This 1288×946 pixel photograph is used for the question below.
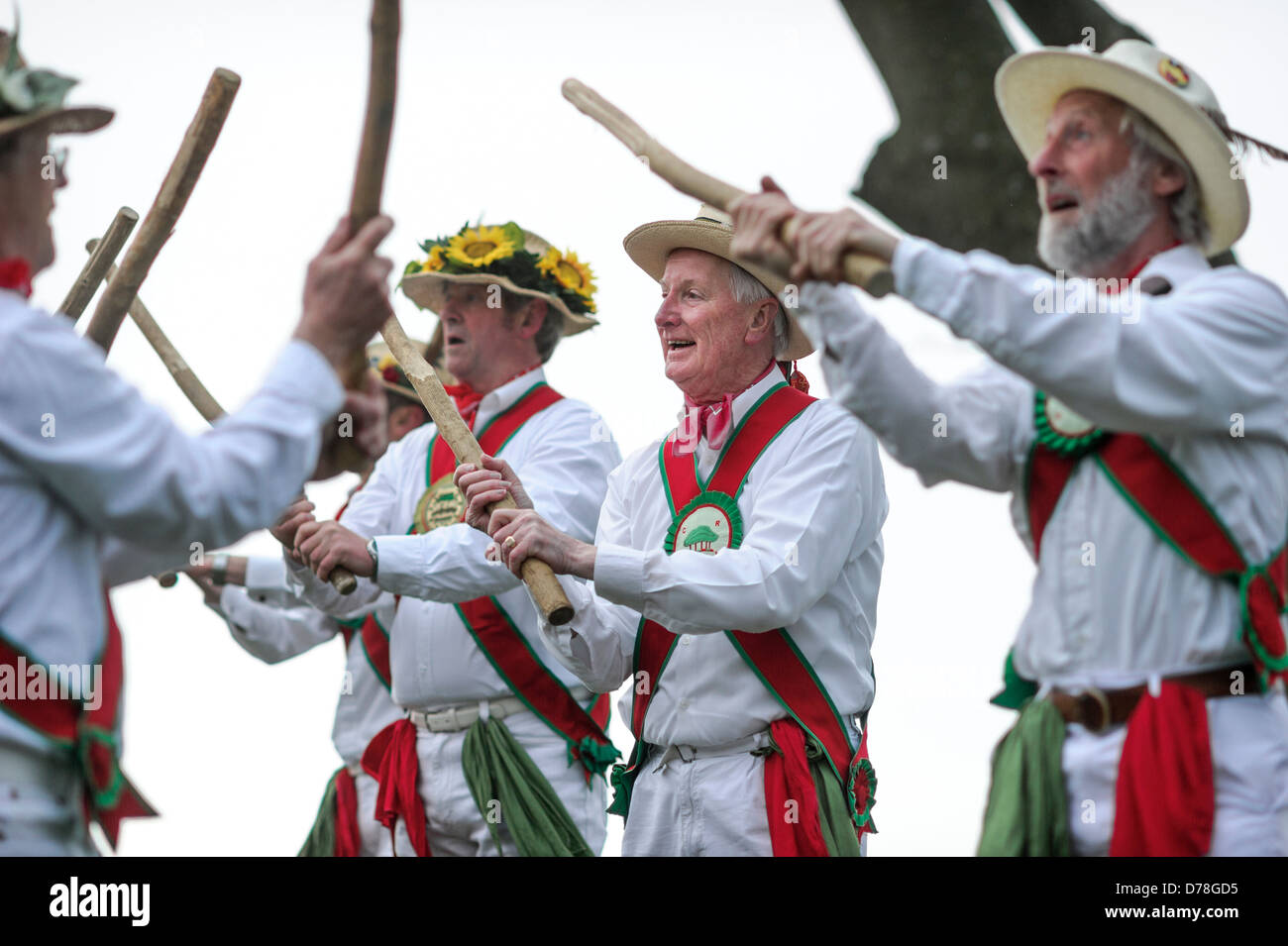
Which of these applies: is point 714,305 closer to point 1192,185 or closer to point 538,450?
point 538,450

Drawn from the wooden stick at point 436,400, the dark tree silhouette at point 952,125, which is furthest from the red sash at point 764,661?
the dark tree silhouette at point 952,125

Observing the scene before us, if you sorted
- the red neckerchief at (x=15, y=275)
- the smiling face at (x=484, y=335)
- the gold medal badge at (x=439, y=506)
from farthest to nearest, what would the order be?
the smiling face at (x=484, y=335) → the gold medal badge at (x=439, y=506) → the red neckerchief at (x=15, y=275)

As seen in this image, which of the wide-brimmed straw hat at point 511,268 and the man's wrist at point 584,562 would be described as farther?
the wide-brimmed straw hat at point 511,268

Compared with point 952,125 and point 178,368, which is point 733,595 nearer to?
point 178,368

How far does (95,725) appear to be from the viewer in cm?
224

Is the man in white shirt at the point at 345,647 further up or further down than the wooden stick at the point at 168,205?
further down

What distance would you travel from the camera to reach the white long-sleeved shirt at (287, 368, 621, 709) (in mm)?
4121

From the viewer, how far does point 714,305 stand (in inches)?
154

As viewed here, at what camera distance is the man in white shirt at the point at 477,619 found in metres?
4.16

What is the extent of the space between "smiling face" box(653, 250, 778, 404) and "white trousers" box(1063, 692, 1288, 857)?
5.35 ft

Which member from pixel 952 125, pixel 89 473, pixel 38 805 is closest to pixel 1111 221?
pixel 89 473

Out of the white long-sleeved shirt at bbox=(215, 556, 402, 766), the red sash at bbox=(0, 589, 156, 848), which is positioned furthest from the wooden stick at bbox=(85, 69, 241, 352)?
the white long-sleeved shirt at bbox=(215, 556, 402, 766)

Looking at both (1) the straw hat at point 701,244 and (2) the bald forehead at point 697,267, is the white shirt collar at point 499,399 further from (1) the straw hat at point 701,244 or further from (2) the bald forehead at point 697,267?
(2) the bald forehead at point 697,267
